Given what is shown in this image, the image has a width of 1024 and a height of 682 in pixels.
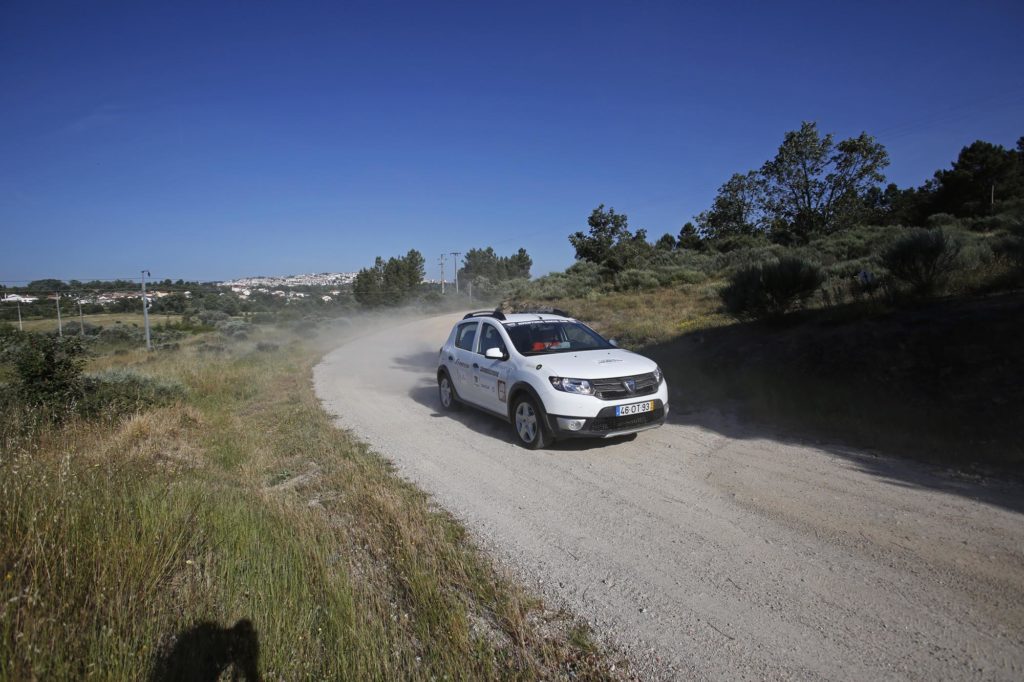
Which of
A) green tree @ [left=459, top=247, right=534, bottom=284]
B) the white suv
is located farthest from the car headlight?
green tree @ [left=459, top=247, right=534, bottom=284]

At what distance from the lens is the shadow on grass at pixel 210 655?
8.53ft

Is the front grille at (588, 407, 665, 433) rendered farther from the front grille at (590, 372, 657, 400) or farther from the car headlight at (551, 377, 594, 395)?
the car headlight at (551, 377, 594, 395)

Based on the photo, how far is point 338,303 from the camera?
3869 cm

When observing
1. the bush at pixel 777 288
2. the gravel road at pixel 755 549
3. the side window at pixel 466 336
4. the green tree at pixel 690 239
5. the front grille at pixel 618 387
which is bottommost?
the gravel road at pixel 755 549

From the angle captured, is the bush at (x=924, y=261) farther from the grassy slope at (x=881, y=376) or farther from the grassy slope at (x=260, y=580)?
the grassy slope at (x=260, y=580)

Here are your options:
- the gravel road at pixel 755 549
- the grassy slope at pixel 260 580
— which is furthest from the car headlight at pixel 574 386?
the grassy slope at pixel 260 580

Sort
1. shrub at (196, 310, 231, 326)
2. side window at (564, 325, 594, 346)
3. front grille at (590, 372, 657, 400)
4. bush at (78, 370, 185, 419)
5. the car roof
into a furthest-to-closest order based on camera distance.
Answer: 1. shrub at (196, 310, 231, 326)
2. the car roof
3. bush at (78, 370, 185, 419)
4. side window at (564, 325, 594, 346)
5. front grille at (590, 372, 657, 400)

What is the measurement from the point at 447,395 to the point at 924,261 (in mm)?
9651

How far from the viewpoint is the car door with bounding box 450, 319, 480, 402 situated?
8.40 meters

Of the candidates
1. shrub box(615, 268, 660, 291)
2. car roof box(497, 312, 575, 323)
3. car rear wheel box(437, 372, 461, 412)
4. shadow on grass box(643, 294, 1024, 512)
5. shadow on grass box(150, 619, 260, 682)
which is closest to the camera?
shadow on grass box(150, 619, 260, 682)

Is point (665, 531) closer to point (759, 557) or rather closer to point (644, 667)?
point (759, 557)

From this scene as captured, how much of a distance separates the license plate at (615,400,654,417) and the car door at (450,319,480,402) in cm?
267

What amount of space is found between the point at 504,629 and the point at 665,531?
5.86 feet

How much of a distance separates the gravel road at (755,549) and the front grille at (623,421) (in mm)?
355
